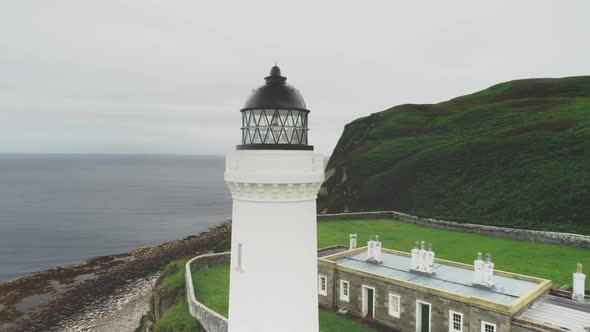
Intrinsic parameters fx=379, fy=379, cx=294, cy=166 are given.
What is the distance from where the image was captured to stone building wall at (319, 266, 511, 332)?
43.1 ft

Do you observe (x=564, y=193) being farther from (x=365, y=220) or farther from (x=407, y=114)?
(x=407, y=114)

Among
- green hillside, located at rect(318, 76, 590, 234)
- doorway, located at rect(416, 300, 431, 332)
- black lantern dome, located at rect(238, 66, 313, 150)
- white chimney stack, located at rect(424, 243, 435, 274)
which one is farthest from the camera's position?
green hillside, located at rect(318, 76, 590, 234)

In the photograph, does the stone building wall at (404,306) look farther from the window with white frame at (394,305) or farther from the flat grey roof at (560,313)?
the flat grey roof at (560,313)

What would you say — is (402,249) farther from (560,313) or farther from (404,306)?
(560,313)

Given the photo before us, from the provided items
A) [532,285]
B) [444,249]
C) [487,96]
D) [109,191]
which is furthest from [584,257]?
[109,191]

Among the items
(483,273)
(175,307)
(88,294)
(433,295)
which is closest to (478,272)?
(483,273)

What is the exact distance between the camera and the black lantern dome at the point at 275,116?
5406 mm

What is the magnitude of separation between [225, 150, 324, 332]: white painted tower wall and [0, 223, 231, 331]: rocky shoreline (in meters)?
24.8

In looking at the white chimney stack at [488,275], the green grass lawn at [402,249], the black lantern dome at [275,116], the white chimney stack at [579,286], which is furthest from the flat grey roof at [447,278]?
the black lantern dome at [275,116]

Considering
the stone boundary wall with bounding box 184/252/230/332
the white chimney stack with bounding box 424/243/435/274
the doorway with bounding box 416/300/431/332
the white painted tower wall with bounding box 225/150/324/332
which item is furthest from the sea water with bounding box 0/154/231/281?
the white painted tower wall with bounding box 225/150/324/332

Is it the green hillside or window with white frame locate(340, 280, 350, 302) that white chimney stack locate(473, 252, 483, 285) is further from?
the green hillside

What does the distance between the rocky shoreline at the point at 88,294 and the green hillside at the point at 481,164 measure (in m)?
23.2

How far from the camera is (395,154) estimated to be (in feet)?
177

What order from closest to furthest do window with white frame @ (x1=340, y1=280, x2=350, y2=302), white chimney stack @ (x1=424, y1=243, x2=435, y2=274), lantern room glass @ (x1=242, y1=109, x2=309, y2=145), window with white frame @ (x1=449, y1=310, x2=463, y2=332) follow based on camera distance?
lantern room glass @ (x1=242, y1=109, x2=309, y2=145) < window with white frame @ (x1=449, y1=310, x2=463, y2=332) < white chimney stack @ (x1=424, y1=243, x2=435, y2=274) < window with white frame @ (x1=340, y1=280, x2=350, y2=302)
